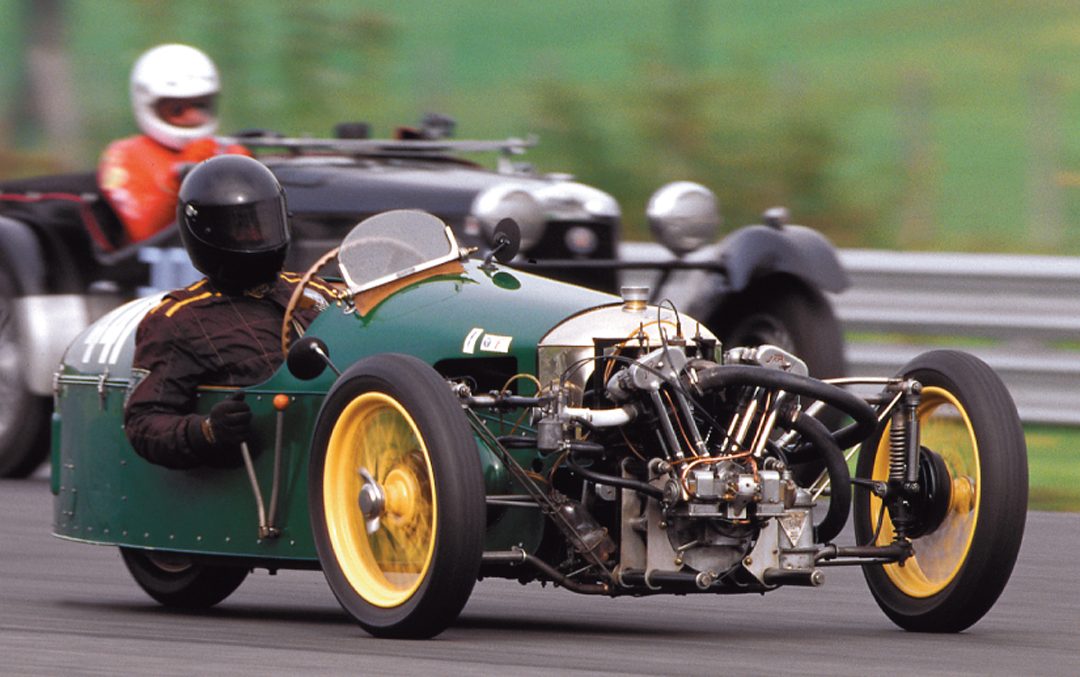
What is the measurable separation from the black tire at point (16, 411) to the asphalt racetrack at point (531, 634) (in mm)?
3035

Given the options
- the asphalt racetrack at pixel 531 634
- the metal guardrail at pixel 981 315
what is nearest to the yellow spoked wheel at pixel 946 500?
the asphalt racetrack at pixel 531 634

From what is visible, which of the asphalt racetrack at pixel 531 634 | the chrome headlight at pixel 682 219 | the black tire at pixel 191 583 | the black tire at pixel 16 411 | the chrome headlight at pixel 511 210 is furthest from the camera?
the black tire at pixel 16 411

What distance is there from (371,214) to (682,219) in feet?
5.02

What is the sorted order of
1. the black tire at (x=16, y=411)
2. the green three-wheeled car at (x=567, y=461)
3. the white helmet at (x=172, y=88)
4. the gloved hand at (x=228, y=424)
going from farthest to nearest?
the white helmet at (x=172, y=88) < the black tire at (x=16, y=411) < the gloved hand at (x=228, y=424) < the green three-wheeled car at (x=567, y=461)

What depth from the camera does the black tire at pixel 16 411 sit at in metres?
10.6

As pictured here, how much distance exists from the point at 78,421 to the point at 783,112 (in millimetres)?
12798

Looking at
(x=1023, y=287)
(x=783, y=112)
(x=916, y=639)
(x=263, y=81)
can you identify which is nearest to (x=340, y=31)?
(x=263, y=81)

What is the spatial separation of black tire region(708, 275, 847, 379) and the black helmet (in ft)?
12.7

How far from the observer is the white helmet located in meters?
11.2

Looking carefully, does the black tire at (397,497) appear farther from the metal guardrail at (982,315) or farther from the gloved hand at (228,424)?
the metal guardrail at (982,315)

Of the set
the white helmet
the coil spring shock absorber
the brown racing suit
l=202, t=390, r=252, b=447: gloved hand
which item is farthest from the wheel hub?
the white helmet

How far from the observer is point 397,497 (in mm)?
5477

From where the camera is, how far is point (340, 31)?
22.5 metres

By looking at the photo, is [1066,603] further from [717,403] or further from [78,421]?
[78,421]
